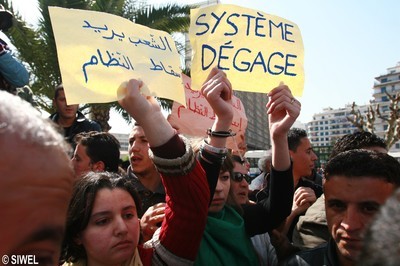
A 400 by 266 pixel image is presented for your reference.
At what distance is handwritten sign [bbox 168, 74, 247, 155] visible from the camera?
338cm

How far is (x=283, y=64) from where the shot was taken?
2289 mm

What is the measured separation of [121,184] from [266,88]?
3.14ft

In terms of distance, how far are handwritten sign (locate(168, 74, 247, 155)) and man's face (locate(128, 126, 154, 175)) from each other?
56cm

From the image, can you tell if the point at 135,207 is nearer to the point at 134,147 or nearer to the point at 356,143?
the point at 134,147

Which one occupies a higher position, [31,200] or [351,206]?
[31,200]

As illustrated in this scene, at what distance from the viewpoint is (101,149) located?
2.81 metres

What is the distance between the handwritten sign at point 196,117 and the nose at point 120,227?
5.85ft

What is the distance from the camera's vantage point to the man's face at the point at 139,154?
2.74 m

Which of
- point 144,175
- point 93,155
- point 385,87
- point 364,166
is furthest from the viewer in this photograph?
point 385,87

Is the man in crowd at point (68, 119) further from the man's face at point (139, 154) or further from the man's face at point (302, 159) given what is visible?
the man's face at point (302, 159)

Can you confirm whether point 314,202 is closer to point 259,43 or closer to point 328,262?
point 328,262

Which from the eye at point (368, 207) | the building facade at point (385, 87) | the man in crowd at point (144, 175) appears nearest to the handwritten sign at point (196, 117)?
the man in crowd at point (144, 175)

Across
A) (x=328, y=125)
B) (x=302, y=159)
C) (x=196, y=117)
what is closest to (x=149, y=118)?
(x=196, y=117)

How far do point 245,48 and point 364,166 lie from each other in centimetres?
93
